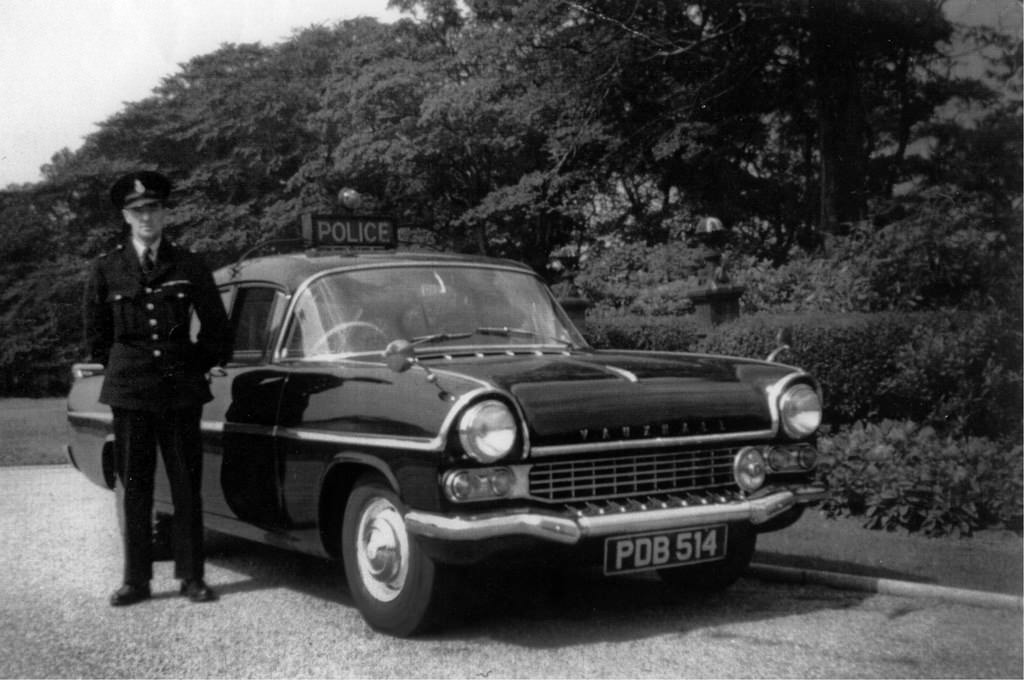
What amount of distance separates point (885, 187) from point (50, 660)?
21949mm

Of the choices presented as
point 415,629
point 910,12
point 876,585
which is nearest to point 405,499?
point 415,629

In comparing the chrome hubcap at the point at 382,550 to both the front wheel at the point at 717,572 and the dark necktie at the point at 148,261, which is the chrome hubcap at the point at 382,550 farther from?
the dark necktie at the point at 148,261

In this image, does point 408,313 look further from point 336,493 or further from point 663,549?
point 663,549

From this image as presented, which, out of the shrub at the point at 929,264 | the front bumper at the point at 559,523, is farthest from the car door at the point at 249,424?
the shrub at the point at 929,264

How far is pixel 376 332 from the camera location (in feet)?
17.9

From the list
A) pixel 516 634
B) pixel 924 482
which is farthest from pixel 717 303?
pixel 516 634

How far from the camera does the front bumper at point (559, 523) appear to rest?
4230mm

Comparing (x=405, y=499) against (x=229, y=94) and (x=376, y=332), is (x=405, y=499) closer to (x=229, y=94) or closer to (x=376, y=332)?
(x=376, y=332)

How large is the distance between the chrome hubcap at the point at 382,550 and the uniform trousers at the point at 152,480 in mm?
1080

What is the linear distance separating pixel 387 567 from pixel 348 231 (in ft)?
8.40

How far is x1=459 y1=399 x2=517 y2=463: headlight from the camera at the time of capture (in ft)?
14.0

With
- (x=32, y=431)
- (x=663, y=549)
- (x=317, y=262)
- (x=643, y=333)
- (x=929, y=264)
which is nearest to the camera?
(x=663, y=549)

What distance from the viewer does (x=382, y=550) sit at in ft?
15.4

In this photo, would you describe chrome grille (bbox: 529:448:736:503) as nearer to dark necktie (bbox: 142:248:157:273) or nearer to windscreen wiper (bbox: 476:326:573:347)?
windscreen wiper (bbox: 476:326:573:347)
